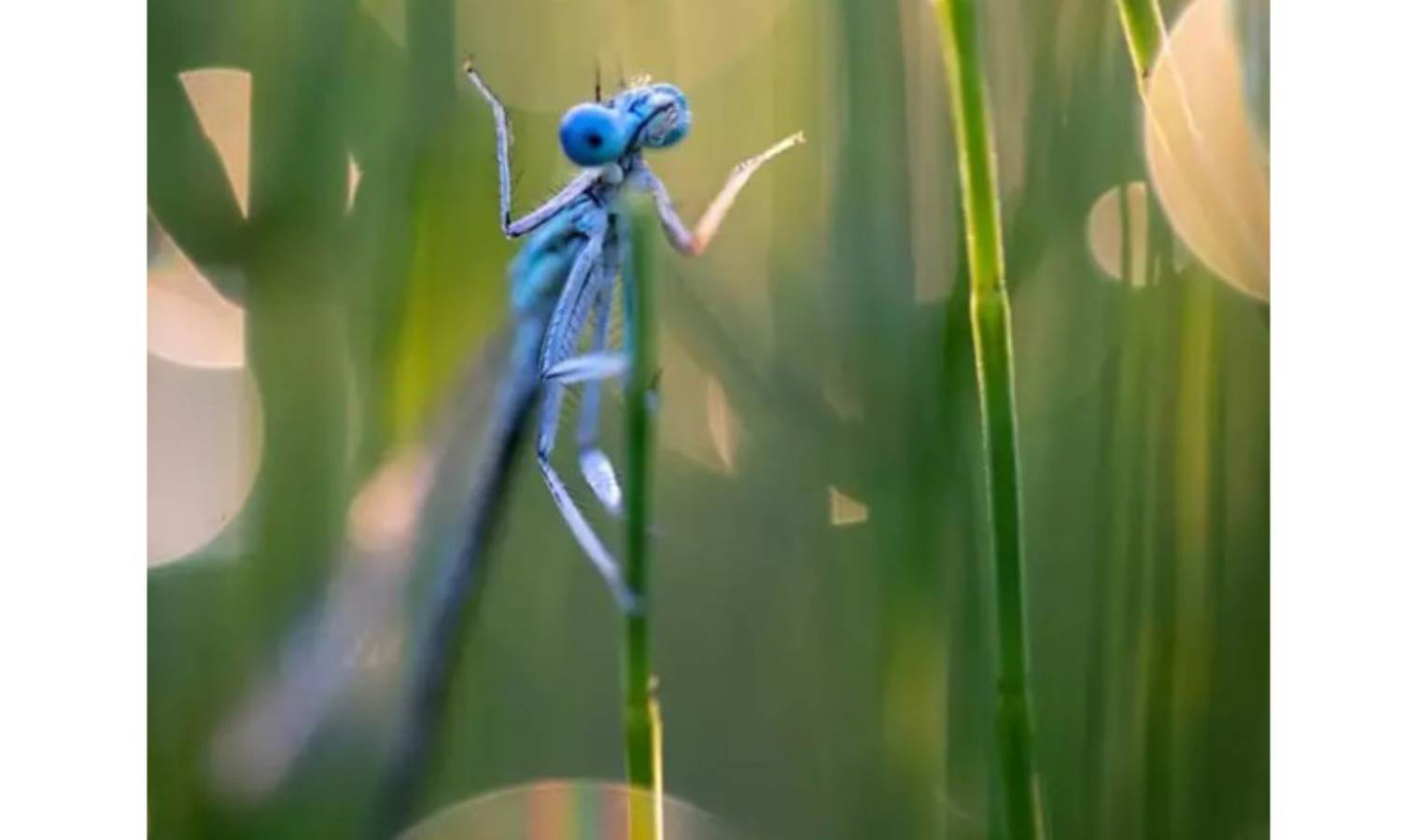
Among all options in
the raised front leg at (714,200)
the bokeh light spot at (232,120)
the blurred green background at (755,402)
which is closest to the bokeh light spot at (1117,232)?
the blurred green background at (755,402)

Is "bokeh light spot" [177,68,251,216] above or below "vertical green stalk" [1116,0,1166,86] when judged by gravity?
below

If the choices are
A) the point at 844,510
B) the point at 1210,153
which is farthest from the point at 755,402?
the point at 1210,153

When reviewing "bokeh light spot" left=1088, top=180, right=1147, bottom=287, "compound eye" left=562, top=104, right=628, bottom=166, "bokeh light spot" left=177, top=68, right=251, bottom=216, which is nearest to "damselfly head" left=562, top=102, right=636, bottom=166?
"compound eye" left=562, top=104, right=628, bottom=166

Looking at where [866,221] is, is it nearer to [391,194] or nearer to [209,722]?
[391,194]

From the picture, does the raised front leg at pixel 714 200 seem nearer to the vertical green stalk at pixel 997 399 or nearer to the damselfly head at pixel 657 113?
the damselfly head at pixel 657 113

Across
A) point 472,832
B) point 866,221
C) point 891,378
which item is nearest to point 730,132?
point 866,221

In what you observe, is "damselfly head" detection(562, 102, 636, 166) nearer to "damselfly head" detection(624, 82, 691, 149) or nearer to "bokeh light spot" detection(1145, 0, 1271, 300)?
"damselfly head" detection(624, 82, 691, 149)
